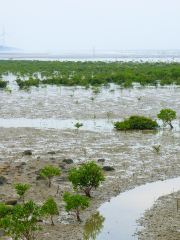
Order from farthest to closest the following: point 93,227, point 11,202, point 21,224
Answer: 1. point 11,202
2. point 93,227
3. point 21,224

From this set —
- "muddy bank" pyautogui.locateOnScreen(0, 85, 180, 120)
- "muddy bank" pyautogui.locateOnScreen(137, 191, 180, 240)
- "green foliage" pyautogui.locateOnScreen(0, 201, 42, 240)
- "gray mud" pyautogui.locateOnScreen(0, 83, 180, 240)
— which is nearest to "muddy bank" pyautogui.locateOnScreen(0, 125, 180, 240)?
"gray mud" pyautogui.locateOnScreen(0, 83, 180, 240)

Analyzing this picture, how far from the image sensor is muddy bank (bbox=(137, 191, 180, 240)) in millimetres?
6980

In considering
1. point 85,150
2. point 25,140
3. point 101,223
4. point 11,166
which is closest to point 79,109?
point 25,140

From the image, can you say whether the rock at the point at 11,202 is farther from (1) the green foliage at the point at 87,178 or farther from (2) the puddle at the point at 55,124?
(2) the puddle at the point at 55,124

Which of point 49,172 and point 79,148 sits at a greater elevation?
point 49,172

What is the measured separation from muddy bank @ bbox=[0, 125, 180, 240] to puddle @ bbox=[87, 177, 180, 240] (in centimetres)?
25

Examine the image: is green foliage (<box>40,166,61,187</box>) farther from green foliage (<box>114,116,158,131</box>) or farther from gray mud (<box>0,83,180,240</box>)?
green foliage (<box>114,116,158,131</box>)

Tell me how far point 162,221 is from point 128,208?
969 mm

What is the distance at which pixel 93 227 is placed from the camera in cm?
747

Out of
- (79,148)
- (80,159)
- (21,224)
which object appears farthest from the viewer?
(79,148)

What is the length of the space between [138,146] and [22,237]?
283 inches

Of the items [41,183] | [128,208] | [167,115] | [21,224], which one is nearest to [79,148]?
[41,183]

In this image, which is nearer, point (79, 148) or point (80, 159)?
point (80, 159)

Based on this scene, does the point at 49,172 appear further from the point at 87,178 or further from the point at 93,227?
the point at 93,227
